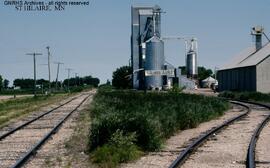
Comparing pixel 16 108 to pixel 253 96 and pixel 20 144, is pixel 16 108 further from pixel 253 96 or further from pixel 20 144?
pixel 20 144

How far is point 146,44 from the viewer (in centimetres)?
11138

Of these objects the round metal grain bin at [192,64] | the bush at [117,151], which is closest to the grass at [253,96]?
the bush at [117,151]

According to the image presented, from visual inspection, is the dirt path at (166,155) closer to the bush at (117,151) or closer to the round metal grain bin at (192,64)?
the bush at (117,151)

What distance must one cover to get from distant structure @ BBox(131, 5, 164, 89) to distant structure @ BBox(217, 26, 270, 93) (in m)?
19.3

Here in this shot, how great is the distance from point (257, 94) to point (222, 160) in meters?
44.3

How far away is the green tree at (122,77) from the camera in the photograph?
136000 mm

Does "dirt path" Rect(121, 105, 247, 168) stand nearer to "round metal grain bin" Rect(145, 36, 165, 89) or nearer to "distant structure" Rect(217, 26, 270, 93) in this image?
"distant structure" Rect(217, 26, 270, 93)

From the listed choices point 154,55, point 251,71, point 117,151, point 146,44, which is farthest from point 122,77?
point 117,151

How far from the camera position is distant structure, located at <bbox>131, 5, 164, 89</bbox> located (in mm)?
108750

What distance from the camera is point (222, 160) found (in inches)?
533

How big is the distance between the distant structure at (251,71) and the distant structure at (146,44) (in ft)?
63.3

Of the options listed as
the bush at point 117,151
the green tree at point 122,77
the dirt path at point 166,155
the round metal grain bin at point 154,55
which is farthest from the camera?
the green tree at point 122,77

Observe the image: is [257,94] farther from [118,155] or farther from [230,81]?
[118,155]

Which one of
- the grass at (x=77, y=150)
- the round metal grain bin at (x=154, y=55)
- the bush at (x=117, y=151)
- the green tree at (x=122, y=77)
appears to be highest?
the round metal grain bin at (x=154, y=55)
